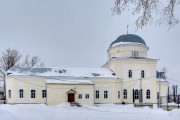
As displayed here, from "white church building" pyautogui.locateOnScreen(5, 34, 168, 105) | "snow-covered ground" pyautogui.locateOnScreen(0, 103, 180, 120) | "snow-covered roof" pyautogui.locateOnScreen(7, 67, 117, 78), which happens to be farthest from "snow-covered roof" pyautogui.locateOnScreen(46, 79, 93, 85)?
"snow-covered ground" pyautogui.locateOnScreen(0, 103, 180, 120)

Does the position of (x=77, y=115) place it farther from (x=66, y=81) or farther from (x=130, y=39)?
(x=130, y=39)

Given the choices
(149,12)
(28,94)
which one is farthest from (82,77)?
(149,12)

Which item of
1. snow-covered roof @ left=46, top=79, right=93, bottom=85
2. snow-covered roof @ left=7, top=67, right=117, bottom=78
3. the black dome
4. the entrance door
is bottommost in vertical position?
the entrance door

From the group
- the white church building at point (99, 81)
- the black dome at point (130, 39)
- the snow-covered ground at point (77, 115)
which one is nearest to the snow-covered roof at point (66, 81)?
the white church building at point (99, 81)

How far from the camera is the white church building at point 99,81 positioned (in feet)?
129

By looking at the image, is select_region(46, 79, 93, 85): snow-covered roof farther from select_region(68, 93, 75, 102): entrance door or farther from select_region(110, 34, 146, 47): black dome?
select_region(110, 34, 146, 47): black dome

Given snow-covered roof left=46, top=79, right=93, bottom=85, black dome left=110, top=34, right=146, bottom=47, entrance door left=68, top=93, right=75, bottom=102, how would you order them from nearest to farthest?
snow-covered roof left=46, top=79, right=93, bottom=85, entrance door left=68, top=93, right=75, bottom=102, black dome left=110, top=34, right=146, bottom=47

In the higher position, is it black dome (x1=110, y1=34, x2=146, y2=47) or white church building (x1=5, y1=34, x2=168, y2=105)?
black dome (x1=110, y1=34, x2=146, y2=47)

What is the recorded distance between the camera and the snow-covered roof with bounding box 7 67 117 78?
133 feet

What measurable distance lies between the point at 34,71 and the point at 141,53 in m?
15.6

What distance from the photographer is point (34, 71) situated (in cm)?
4116

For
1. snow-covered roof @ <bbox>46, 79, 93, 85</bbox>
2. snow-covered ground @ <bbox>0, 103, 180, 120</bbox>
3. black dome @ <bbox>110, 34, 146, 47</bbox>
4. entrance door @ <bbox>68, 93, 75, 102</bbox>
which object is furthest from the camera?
black dome @ <bbox>110, 34, 146, 47</bbox>

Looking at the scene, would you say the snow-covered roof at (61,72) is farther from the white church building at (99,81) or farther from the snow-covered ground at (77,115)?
the snow-covered ground at (77,115)

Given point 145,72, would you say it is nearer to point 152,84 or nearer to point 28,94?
point 152,84
